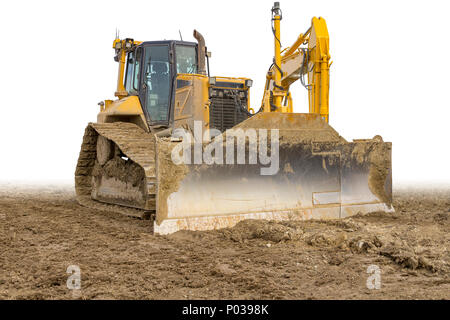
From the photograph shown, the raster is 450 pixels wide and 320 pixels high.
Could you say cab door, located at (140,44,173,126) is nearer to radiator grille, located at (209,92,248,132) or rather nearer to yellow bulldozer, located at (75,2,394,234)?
yellow bulldozer, located at (75,2,394,234)

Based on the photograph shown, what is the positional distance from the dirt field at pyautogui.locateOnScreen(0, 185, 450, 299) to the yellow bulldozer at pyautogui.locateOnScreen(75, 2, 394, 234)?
1.22 ft

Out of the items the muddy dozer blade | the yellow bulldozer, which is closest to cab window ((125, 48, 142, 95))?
the yellow bulldozer

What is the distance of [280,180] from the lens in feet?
17.7

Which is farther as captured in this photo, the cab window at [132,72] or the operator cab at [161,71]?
the cab window at [132,72]

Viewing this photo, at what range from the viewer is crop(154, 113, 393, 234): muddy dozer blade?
4.81 meters

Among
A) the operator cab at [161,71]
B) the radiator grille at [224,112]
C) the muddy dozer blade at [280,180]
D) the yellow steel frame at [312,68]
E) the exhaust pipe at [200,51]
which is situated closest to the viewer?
the muddy dozer blade at [280,180]

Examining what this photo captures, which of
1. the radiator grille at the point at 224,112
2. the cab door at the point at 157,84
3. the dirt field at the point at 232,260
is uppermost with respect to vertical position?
the cab door at the point at 157,84

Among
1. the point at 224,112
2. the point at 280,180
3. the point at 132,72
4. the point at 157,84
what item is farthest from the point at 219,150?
the point at 132,72

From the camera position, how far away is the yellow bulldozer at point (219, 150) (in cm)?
494

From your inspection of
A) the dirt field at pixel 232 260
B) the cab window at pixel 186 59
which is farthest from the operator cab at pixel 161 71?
the dirt field at pixel 232 260

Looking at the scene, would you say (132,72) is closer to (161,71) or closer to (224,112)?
(161,71)

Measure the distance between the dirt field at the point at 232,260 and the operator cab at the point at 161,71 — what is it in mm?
2095

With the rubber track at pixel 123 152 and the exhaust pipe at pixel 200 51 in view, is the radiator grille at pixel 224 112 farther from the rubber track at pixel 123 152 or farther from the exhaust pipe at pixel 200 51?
the rubber track at pixel 123 152
